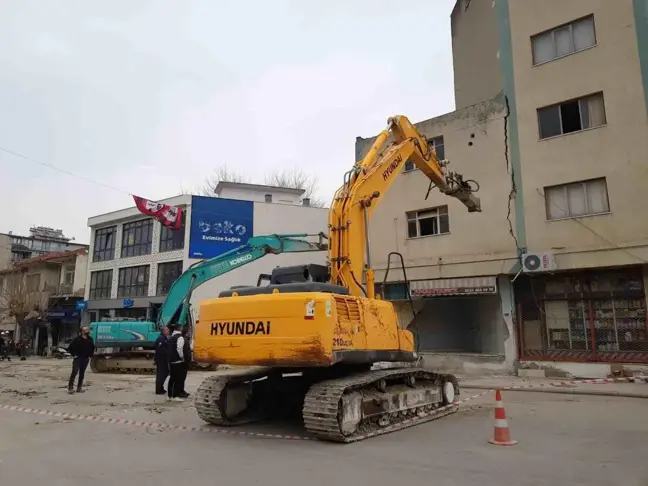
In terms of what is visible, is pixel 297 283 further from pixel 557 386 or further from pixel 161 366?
pixel 557 386

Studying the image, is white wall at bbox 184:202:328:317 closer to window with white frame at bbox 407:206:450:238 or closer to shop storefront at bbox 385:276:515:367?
shop storefront at bbox 385:276:515:367

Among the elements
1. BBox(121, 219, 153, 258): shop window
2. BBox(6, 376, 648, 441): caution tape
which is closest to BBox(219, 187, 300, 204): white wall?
BBox(121, 219, 153, 258): shop window

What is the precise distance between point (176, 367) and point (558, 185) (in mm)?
12521

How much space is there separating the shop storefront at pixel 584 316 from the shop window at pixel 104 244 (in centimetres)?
2830

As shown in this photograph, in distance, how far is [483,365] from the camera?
17.3m

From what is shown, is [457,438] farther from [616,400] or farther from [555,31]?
[555,31]

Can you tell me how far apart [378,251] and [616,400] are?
10.5 meters

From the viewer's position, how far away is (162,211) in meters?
29.6

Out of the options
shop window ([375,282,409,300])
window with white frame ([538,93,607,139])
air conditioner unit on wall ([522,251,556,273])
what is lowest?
shop window ([375,282,409,300])

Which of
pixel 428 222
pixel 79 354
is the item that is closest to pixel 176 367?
pixel 79 354

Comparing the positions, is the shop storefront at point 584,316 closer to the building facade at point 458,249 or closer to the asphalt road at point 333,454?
the building facade at point 458,249

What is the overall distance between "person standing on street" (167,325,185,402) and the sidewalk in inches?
289

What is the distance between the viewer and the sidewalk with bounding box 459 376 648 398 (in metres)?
12.3

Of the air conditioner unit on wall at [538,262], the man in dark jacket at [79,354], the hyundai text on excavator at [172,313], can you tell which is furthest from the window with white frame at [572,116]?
the man in dark jacket at [79,354]
